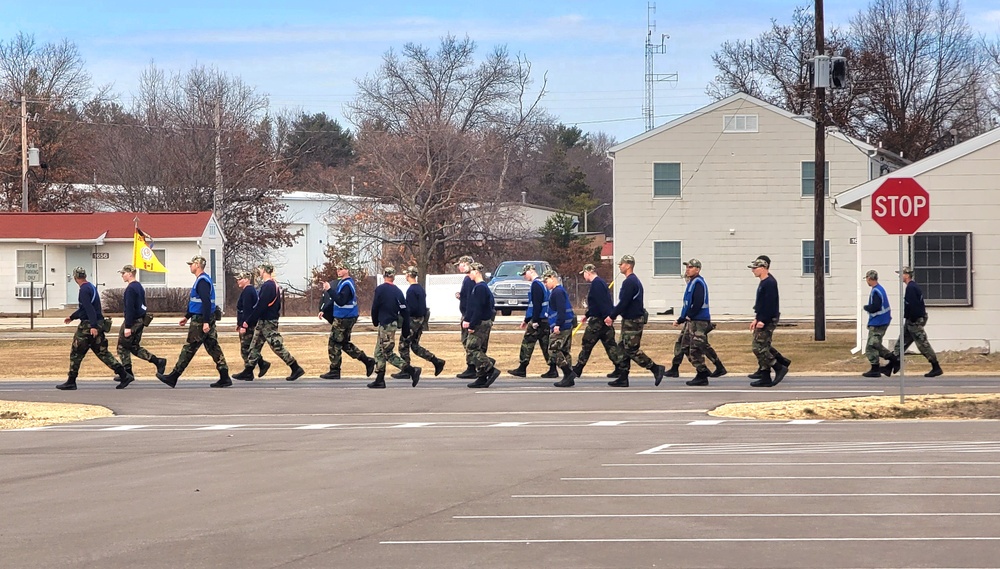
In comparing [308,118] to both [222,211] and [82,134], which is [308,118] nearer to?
[82,134]

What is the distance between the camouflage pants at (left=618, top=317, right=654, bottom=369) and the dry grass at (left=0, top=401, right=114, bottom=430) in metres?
7.49

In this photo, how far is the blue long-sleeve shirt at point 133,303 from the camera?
20312 mm

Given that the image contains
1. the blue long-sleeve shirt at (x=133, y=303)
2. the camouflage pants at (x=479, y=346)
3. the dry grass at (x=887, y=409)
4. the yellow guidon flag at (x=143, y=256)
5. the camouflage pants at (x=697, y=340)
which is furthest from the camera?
the yellow guidon flag at (x=143, y=256)

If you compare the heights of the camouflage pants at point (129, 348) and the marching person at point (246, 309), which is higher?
the marching person at point (246, 309)

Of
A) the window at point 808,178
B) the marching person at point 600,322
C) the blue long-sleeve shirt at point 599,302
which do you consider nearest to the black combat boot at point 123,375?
the marching person at point 600,322

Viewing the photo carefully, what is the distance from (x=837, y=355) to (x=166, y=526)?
19764 mm

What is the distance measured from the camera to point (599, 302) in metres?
20.0

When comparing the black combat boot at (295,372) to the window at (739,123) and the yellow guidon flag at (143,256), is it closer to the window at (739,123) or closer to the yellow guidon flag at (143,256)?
the yellow guidon flag at (143,256)

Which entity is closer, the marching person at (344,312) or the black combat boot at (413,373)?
the black combat boot at (413,373)

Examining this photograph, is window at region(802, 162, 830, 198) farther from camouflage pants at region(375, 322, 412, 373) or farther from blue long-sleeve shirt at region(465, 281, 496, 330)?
camouflage pants at region(375, 322, 412, 373)

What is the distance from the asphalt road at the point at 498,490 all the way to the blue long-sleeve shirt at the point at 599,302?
2.89 meters

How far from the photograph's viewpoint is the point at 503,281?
4428 centimetres

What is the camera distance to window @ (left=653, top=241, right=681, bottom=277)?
4406 centimetres

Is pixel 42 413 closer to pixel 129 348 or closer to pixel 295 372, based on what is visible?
pixel 129 348
